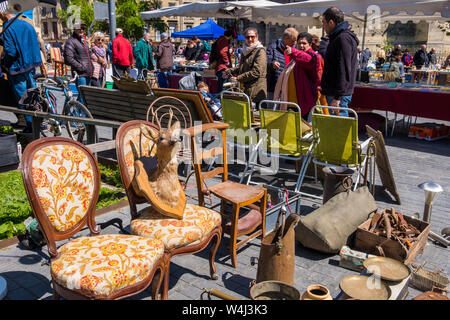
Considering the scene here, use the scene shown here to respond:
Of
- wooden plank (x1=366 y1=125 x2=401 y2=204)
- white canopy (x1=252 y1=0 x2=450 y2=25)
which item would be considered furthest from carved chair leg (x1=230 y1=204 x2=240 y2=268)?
white canopy (x1=252 y1=0 x2=450 y2=25)

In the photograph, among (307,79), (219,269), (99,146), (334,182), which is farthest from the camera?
(307,79)

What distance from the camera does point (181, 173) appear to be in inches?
228

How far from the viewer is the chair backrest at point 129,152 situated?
3.03 metres

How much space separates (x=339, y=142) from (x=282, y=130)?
78 cm

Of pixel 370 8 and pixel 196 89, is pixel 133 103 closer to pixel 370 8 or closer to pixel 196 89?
pixel 196 89

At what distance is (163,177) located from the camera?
9.87 feet

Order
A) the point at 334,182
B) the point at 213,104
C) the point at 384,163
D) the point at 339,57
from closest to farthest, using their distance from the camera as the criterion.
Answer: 1. the point at 334,182
2. the point at 384,163
3. the point at 339,57
4. the point at 213,104

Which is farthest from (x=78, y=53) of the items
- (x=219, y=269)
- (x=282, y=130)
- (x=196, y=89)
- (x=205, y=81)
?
(x=219, y=269)

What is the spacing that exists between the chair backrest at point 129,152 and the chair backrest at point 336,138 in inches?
91.5

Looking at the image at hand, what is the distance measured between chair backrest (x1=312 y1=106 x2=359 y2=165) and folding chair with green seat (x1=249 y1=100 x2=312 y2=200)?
0.22 meters

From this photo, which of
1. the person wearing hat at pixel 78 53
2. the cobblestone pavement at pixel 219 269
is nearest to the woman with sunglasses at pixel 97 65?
the person wearing hat at pixel 78 53

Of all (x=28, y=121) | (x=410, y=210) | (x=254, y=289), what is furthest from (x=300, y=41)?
(x=28, y=121)

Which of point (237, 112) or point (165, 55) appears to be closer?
point (237, 112)

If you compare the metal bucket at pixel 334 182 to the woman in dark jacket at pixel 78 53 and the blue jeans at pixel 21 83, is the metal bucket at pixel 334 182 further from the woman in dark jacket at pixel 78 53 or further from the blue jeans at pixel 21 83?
the woman in dark jacket at pixel 78 53
